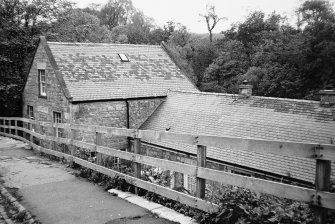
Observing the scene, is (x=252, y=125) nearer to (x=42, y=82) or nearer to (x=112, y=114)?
(x=112, y=114)

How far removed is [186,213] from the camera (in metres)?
5.05

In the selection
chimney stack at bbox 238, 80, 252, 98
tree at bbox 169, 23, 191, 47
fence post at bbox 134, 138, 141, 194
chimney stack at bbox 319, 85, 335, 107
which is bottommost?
fence post at bbox 134, 138, 141, 194

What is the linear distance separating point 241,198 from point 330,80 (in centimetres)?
3457

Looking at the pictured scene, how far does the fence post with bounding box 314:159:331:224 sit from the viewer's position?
3.56 metres

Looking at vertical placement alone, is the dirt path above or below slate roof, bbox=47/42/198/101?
below

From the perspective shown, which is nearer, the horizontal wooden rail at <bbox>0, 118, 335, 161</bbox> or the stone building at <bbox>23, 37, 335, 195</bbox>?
the horizontal wooden rail at <bbox>0, 118, 335, 161</bbox>

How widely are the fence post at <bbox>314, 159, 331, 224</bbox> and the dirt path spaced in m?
2.19

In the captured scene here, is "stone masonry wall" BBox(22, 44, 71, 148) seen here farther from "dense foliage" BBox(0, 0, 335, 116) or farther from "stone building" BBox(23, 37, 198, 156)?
"dense foliage" BBox(0, 0, 335, 116)

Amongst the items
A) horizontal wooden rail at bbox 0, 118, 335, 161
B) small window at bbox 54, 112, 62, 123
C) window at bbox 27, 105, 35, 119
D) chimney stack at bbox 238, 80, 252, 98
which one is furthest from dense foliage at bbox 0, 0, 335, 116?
horizontal wooden rail at bbox 0, 118, 335, 161

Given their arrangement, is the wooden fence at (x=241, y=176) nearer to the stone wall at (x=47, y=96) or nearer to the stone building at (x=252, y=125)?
the stone building at (x=252, y=125)

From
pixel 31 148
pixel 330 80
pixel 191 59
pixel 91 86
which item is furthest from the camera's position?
pixel 191 59

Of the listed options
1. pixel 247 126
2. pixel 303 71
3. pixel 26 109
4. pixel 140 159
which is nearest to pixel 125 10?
pixel 303 71

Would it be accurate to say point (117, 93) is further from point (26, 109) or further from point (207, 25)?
point (207, 25)

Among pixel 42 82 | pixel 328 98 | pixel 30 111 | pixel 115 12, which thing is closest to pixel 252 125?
pixel 328 98
